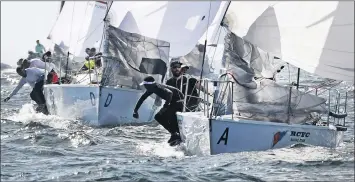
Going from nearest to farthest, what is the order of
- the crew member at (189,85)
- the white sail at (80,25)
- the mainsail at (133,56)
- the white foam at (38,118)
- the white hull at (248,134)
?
the white hull at (248,134), the crew member at (189,85), the white foam at (38,118), the mainsail at (133,56), the white sail at (80,25)

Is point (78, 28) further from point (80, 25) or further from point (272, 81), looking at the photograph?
point (272, 81)

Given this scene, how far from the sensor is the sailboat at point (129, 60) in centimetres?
1287

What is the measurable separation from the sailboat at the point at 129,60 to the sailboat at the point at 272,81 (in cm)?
219

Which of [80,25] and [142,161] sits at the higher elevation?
[80,25]

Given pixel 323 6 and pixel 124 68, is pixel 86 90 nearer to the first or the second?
pixel 124 68

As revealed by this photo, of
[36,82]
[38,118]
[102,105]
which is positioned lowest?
[38,118]

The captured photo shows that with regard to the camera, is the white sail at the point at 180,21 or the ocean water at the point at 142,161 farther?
the white sail at the point at 180,21

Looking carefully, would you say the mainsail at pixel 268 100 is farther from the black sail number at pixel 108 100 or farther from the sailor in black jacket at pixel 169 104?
the black sail number at pixel 108 100

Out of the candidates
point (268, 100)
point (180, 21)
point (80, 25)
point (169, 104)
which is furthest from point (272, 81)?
point (80, 25)

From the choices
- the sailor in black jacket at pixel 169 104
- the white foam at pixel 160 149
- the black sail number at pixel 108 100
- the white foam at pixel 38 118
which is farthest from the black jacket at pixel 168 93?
the white foam at pixel 38 118

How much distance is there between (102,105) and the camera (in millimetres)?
14414

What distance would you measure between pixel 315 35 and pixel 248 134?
178 cm

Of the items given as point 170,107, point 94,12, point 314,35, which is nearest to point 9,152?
point 170,107

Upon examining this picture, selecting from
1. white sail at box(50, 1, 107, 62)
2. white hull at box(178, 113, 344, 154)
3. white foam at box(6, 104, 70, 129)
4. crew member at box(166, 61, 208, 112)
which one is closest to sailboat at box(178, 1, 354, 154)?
white hull at box(178, 113, 344, 154)
